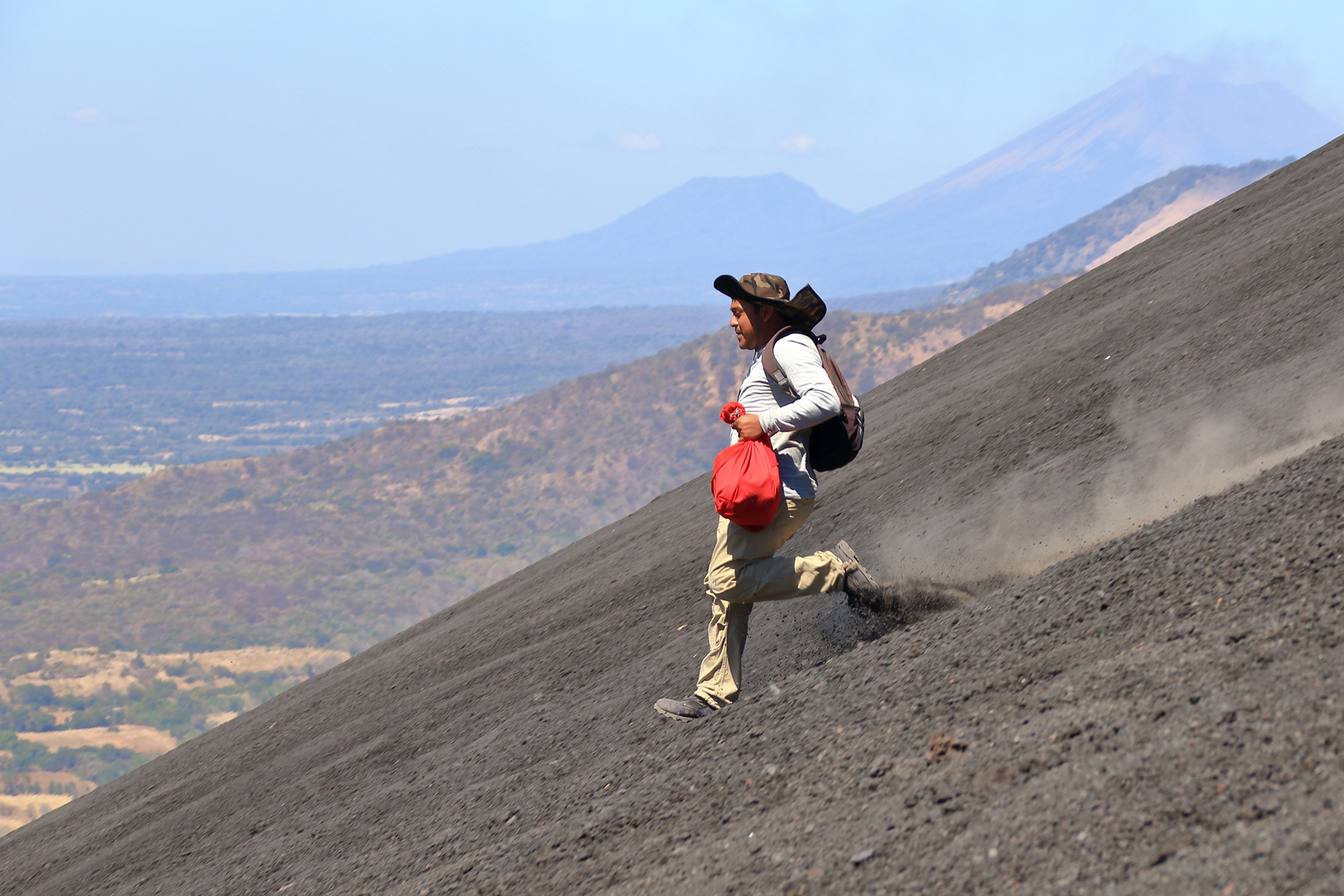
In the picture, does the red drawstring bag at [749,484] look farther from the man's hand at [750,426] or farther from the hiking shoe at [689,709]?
the hiking shoe at [689,709]

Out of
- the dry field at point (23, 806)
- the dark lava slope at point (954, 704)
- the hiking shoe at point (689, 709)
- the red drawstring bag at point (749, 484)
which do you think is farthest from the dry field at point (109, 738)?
the red drawstring bag at point (749, 484)

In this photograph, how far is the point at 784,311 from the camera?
534 centimetres

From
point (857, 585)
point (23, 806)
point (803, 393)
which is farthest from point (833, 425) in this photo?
point (23, 806)

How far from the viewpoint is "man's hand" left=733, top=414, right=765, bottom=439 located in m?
5.15

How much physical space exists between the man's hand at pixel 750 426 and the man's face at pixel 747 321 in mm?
465

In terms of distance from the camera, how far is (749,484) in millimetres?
5098

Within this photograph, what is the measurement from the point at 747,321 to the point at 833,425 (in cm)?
70

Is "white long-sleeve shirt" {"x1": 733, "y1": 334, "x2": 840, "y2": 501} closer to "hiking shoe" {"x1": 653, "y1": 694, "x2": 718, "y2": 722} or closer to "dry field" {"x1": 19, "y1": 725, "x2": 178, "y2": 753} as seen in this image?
"hiking shoe" {"x1": 653, "y1": 694, "x2": 718, "y2": 722}

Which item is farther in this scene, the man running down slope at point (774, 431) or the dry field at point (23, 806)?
the dry field at point (23, 806)

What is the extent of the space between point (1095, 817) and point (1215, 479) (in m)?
4.27

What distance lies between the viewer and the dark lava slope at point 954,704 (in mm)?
3535

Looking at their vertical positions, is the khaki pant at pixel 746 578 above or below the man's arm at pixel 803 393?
below

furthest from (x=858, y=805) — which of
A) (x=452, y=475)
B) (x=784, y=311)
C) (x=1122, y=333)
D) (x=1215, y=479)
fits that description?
(x=452, y=475)

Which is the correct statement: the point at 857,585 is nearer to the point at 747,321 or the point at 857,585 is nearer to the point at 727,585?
the point at 727,585
